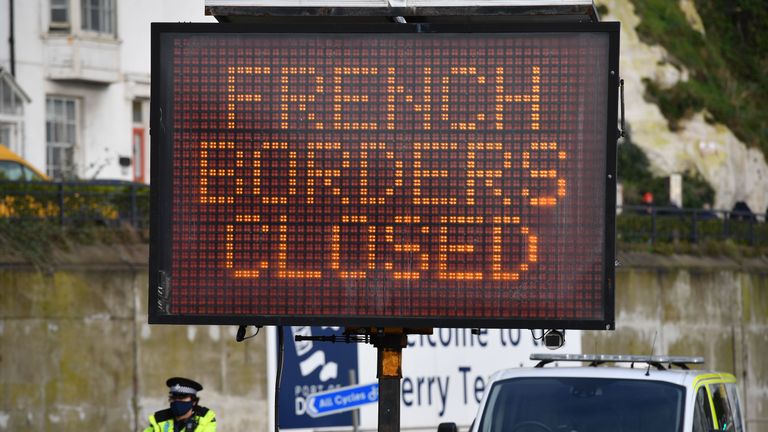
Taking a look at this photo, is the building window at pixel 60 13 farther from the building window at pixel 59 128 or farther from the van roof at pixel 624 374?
the van roof at pixel 624 374

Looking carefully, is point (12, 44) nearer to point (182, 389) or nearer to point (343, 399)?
point (343, 399)

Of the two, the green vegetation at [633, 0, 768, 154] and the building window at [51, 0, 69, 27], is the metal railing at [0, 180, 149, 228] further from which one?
the green vegetation at [633, 0, 768, 154]

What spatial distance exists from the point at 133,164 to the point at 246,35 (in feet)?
95.9

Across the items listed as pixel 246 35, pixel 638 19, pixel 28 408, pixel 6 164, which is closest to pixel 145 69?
pixel 6 164

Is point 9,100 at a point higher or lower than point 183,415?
higher

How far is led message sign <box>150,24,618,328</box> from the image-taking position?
8.30 m

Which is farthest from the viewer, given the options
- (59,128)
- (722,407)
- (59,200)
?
(59,128)

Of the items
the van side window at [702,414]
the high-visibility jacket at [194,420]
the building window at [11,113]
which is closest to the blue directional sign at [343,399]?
the high-visibility jacket at [194,420]

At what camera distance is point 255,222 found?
27.7 feet

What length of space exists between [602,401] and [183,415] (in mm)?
3040

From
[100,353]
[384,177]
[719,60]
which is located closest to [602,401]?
[384,177]

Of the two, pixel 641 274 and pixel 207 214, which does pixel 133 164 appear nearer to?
pixel 641 274

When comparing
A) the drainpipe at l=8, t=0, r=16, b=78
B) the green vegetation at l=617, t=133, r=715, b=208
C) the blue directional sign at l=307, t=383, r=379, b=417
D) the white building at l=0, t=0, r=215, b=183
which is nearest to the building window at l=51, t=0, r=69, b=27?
the white building at l=0, t=0, r=215, b=183

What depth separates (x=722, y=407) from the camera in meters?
11.4
